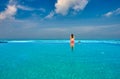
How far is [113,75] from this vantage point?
15.0 m

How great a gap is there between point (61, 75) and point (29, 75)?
102 inches

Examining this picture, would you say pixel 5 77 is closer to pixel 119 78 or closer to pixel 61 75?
pixel 61 75

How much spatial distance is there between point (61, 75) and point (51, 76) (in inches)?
33.7

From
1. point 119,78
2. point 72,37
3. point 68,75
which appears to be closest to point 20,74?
point 68,75

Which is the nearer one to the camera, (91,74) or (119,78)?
(119,78)

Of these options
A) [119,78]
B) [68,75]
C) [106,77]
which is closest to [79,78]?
[68,75]

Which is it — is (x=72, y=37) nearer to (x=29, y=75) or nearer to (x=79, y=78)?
(x=79, y=78)

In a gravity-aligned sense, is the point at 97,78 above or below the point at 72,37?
below

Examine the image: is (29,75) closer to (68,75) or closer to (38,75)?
(38,75)

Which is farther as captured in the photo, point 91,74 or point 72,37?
point 91,74

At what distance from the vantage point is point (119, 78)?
14172 mm

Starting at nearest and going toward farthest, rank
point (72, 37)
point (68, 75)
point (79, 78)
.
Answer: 1. point (72, 37)
2. point (79, 78)
3. point (68, 75)

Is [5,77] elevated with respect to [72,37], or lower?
lower

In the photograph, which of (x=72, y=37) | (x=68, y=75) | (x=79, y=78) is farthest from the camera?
(x=68, y=75)
